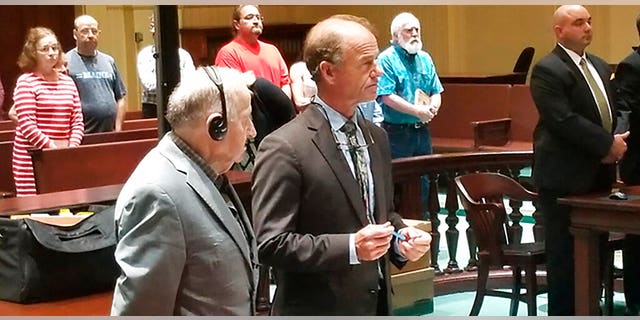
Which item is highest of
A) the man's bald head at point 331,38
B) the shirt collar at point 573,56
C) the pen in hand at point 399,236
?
the man's bald head at point 331,38

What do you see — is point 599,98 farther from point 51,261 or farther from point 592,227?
point 51,261

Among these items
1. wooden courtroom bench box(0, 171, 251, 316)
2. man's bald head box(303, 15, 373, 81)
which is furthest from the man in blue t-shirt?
man's bald head box(303, 15, 373, 81)

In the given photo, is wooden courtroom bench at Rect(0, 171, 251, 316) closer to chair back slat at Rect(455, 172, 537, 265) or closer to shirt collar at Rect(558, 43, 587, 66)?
chair back slat at Rect(455, 172, 537, 265)

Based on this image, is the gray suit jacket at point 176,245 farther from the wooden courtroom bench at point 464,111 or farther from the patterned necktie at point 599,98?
the wooden courtroom bench at point 464,111

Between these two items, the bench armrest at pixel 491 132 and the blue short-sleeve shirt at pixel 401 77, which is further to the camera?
the bench armrest at pixel 491 132

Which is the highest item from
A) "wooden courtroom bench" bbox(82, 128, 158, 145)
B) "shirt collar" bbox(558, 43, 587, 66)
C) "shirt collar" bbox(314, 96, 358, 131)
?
"shirt collar" bbox(558, 43, 587, 66)

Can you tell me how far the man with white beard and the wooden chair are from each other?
1262 mm

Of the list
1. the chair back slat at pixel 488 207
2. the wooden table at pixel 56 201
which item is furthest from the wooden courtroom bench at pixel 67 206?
the chair back slat at pixel 488 207

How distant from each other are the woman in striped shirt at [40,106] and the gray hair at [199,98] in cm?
413

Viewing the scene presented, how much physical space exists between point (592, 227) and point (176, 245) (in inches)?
111

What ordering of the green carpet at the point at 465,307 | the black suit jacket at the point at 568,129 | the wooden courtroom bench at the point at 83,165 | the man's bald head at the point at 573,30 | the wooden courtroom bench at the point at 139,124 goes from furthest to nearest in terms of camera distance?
the wooden courtroom bench at the point at 139,124 → the wooden courtroom bench at the point at 83,165 → the green carpet at the point at 465,307 → the man's bald head at the point at 573,30 → the black suit jacket at the point at 568,129

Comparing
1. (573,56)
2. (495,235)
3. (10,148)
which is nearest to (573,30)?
(573,56)

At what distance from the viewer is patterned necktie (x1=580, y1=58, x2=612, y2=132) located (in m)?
4.93

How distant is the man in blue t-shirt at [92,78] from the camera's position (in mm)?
7660
